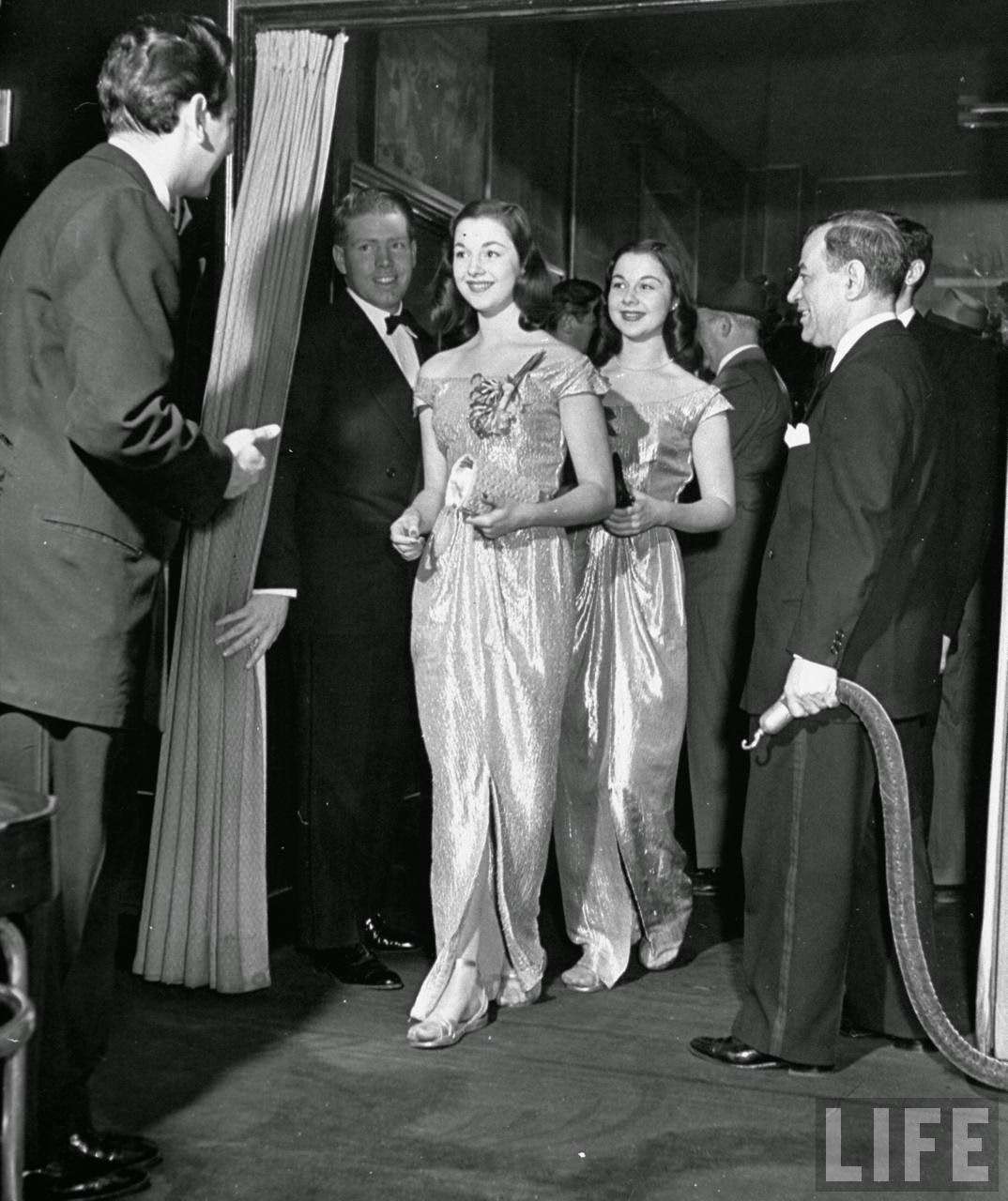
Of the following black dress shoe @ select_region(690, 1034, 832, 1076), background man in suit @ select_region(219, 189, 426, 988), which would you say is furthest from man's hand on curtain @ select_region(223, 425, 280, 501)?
black dress shoe @ select_region(690, 1034, 832, 1076)

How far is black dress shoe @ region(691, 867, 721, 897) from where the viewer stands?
16.0 ft

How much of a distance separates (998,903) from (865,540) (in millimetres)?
881

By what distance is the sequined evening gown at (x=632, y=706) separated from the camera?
3992 millimetres

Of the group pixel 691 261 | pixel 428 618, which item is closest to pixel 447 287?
pixel 428 618

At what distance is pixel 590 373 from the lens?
11.6ft

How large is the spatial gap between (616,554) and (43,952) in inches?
76.9

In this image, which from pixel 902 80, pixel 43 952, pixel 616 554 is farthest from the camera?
pixel 902 80

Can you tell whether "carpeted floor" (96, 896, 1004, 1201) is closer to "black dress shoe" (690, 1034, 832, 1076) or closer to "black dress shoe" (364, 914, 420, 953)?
"black dress shoe" (690, 1034, 832, 1076)

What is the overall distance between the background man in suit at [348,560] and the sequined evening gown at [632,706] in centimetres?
47

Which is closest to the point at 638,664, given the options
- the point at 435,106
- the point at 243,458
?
the point at 243,458

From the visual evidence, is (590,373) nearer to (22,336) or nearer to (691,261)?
(22,336)

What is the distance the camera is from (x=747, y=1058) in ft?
10.6

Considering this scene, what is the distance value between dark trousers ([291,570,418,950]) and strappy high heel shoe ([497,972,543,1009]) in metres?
0.42

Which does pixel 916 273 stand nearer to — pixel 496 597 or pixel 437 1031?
pixel 496 597
